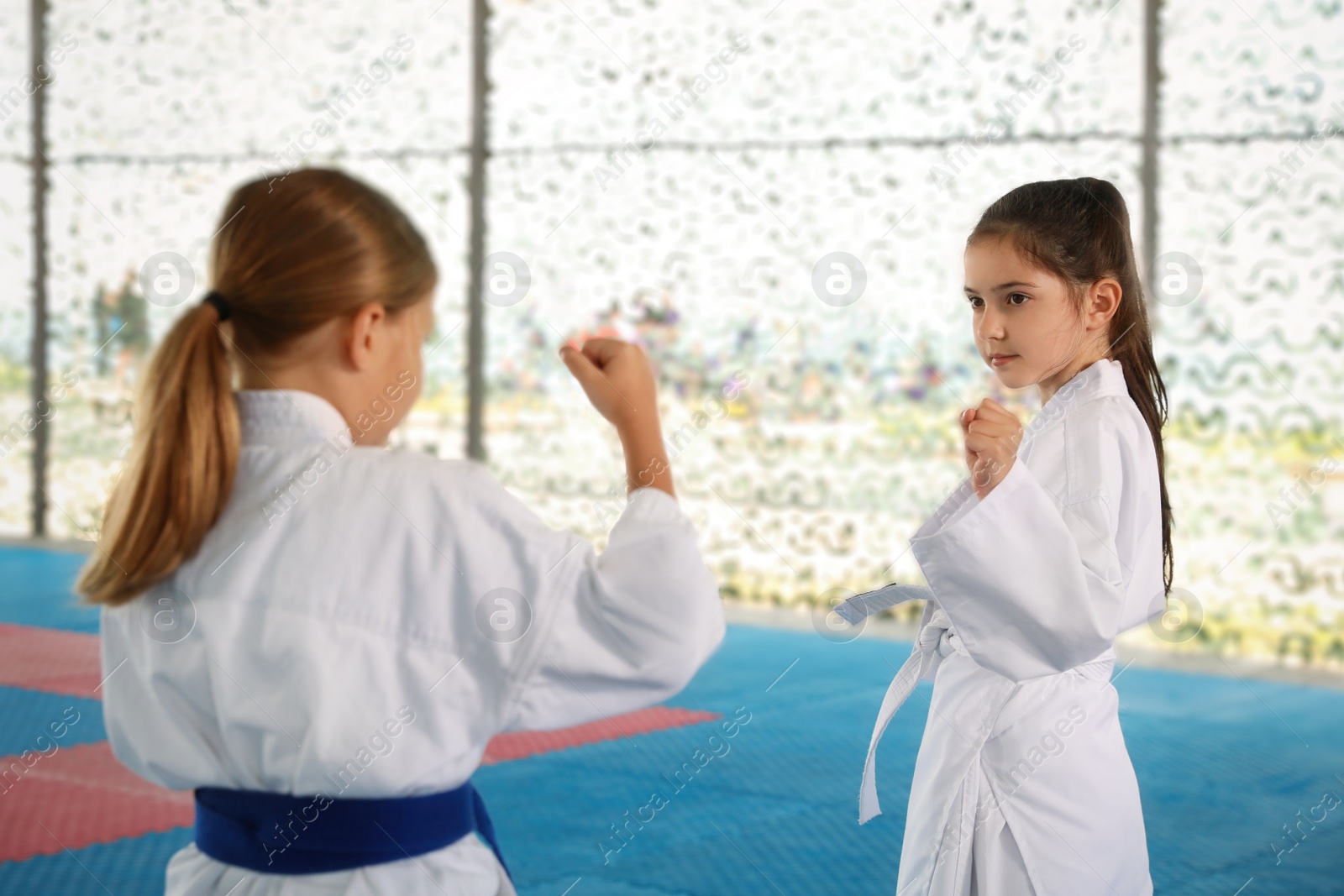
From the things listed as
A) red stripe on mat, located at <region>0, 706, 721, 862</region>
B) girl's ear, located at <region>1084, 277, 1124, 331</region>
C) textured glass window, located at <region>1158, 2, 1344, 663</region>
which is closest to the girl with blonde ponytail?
girl's ear, located at <region>1084, 277, 1124, 331</region>

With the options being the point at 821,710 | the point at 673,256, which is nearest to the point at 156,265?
the point at 673,256

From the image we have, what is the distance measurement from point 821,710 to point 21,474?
603cm

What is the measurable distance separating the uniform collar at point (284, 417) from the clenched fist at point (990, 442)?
676 mm

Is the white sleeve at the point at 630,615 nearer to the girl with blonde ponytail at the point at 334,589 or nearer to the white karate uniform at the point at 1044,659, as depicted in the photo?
the girl with blonde ponytail at the point at 334,589

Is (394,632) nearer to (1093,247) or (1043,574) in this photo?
(1043,574)

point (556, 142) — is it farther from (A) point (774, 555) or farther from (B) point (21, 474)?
(B) point (21, 474)

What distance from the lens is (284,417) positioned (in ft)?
3.89

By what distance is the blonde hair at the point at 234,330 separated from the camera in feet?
3.71

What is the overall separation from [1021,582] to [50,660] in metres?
4.38

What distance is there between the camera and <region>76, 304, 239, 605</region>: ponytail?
1.13m

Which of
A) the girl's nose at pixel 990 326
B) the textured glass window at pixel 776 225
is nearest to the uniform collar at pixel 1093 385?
the girl's nose at pixel 990 326

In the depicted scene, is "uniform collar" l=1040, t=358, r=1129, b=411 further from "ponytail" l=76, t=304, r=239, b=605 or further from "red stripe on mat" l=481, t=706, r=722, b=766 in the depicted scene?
"red stripe on mat" l=481, t=706, r=722, b=766

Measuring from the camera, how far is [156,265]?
7.67 metres

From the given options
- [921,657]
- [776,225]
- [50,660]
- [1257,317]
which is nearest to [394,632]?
[921,657]
